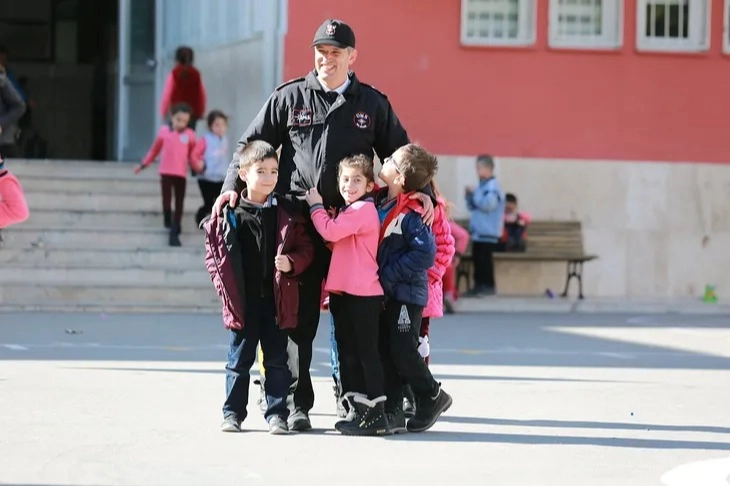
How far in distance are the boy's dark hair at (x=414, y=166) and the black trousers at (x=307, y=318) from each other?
547mm

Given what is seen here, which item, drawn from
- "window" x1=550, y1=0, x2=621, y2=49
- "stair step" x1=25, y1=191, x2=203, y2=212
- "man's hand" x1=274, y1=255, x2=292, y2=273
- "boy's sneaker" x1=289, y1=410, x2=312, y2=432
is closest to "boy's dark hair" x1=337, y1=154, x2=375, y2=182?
"man's hand" x1=274, y1=255, x2=292, y2=273

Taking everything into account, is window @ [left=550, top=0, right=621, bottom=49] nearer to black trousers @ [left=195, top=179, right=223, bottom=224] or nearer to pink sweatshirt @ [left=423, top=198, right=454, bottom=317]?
black trousers @ [left=195, top=179, right=223, bottom=224]

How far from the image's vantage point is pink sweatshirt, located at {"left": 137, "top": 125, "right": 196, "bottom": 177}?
18.7 metres

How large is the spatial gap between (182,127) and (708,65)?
6490 mm

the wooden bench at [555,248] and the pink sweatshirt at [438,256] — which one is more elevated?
the pink sweatshirt at [438,256]

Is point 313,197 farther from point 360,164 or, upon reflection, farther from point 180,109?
point 180,109

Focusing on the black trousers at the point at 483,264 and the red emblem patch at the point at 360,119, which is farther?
the black trousers at the point at 483,264

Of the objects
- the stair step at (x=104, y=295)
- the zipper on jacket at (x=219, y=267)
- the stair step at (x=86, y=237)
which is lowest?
the stair step at (x=104, y=295)

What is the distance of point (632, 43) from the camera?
68.9 feet

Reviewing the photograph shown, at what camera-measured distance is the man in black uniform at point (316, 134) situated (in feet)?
30.0

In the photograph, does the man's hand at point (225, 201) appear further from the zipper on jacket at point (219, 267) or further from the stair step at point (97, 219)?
the stair step at point (97, 219)

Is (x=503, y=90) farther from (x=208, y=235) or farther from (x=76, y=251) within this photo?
(x=208, y=235)

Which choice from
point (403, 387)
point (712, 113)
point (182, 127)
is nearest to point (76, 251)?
point (182, 127)

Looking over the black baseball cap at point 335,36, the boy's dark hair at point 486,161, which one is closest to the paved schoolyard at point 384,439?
the black baseball cap at point 335,36
